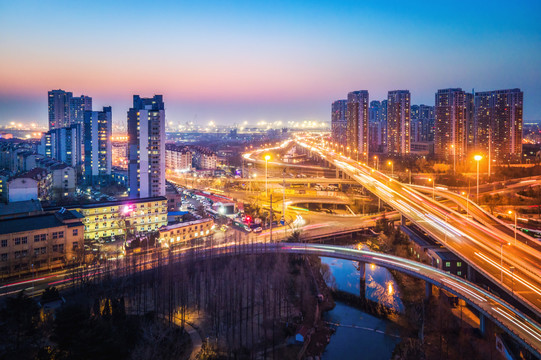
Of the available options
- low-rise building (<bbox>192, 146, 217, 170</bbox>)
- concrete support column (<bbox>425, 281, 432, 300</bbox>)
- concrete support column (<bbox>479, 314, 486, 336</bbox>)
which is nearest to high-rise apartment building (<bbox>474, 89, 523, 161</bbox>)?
low-rise building (<bbox>192, 146, 217, 170</bbox>)

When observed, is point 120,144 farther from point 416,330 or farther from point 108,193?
point 416,330

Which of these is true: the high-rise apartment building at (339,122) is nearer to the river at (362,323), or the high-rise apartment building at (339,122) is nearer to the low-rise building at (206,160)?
the low-rise building at (206,160)

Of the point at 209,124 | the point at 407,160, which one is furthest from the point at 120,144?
the point at 209,124

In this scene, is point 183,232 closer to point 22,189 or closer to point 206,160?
point 22,189

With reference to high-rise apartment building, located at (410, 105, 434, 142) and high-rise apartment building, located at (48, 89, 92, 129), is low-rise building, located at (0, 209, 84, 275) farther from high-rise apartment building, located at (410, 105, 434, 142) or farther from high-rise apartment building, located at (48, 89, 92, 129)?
high-rise apartment building, located at (410, 105, 434, 142)

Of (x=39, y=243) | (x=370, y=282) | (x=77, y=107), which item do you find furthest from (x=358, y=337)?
(x=77, y=107)
